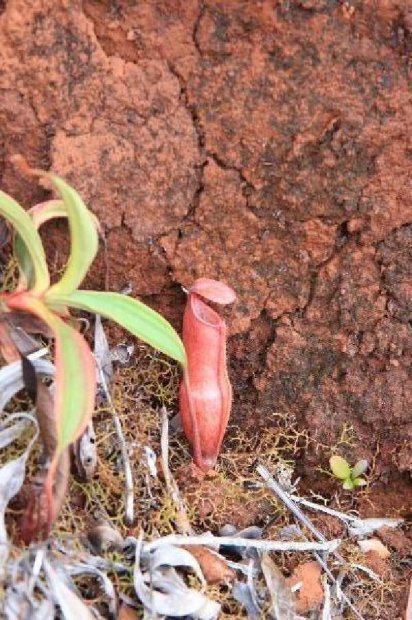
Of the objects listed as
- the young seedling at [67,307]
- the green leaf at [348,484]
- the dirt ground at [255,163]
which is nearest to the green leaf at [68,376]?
the young seedling at [67,307]

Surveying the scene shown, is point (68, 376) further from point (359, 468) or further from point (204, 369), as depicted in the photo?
point (359, 468)

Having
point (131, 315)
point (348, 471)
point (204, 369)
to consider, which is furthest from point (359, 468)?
point (131, 315)

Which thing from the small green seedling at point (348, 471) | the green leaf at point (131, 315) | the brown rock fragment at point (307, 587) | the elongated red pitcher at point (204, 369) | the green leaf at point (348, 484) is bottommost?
the brown rock fragment at point (307, 587)

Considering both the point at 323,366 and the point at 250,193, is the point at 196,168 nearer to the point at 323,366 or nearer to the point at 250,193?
the point at 250,193

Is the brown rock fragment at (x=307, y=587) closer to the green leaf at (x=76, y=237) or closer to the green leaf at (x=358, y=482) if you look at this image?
the green leaf at (x=358, y=482)

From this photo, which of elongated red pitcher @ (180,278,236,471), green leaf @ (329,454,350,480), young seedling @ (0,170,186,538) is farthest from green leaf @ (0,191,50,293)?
green leaf @ (329,454,350,480)
